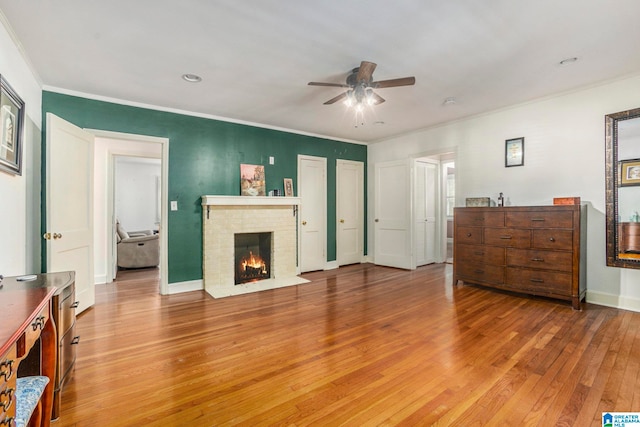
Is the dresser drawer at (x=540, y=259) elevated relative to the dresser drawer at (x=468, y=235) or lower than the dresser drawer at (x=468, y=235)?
lower

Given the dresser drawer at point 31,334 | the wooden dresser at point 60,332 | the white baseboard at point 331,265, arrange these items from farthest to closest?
1. the white baseboard at point 331,265
2. the wooden dresser at point 60,332
3. the dresser drawer at point 31,334

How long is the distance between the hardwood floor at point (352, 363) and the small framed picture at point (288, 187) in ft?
6.83

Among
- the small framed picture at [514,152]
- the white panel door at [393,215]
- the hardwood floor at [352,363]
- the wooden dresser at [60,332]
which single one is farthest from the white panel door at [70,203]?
the small framed picture at [514,152]

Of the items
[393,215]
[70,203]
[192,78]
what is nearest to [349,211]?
[393,215]

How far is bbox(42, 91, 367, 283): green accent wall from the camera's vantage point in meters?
3.75

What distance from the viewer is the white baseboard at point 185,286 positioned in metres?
4.23

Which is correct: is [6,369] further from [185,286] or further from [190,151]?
[190,151]

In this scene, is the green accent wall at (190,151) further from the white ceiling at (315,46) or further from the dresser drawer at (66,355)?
the dresser drawer at (66,355)

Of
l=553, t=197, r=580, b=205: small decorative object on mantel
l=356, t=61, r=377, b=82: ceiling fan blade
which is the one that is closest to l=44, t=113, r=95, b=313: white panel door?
l=356, t=61, r=377, b=82: ceiling fan blade

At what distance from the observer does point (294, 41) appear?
255 cm

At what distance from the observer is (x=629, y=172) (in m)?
3.30

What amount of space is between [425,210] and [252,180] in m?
3.57

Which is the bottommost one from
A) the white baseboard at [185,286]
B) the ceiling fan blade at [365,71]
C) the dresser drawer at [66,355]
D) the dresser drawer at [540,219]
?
the white baseboard at [185,286]

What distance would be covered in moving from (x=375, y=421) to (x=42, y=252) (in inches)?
150
